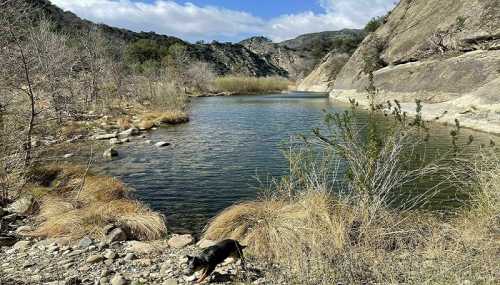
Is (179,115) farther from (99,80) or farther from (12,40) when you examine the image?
(12,40)

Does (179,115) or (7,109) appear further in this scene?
(179,115)

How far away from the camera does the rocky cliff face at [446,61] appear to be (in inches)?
997

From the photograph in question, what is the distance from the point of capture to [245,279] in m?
5.92

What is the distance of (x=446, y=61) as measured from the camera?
3472 cm

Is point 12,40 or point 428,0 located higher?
point 428,0

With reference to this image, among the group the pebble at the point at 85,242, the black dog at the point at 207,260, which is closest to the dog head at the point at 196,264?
the black dog at the point at 207,260

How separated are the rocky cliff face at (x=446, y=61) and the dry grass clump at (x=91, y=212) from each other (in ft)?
50.9

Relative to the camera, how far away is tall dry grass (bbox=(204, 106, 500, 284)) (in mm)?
5152

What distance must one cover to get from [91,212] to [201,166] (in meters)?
7.13

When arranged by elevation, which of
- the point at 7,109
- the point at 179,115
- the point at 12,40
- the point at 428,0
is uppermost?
the point at 428,0

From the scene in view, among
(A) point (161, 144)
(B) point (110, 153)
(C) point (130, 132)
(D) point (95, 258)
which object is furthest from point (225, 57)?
(D) point (95, 258)

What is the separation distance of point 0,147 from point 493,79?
26695mm

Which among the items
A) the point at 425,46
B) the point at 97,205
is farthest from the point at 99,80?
the point at 97,205

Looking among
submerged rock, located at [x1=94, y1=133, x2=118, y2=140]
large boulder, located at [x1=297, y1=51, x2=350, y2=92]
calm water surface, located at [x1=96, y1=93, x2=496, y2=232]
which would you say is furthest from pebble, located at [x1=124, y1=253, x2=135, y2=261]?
large boulder, located at [x1=297, y1=51, x2=350, y2=92]
